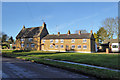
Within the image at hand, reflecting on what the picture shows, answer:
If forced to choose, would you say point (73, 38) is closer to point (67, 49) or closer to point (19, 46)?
point (67, 49)

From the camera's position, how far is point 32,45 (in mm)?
53281

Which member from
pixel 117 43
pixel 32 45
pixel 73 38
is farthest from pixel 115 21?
pixel 32 45

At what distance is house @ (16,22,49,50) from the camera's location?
5272 cm

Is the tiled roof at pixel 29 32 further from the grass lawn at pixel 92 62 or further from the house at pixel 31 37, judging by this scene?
the grass lawn at pixel 92 62

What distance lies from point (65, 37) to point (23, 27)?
2628 centimetres

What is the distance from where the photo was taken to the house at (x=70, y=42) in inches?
1791

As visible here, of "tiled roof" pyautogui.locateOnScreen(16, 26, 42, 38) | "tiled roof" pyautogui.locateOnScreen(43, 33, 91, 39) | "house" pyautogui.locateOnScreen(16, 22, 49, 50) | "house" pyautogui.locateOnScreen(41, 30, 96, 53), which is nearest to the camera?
"house" pyautogui.locateOnScreen(41, 30, 96, 53)

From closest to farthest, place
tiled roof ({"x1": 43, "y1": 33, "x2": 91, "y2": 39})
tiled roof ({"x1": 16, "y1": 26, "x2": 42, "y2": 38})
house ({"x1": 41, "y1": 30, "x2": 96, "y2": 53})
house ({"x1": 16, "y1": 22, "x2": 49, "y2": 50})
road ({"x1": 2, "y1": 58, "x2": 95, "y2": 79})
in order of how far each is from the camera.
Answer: road ({"x1": 2, "y1": 58, "x2": 95, "y2": 79})
house ({"x1": 41, "y1": 30, "x2": 96, "y2": 53})
tiled roof ({"x1": 43, "y1": 33, "x2": 91, "y2": 39})
house ({"x1": 16, "y1": 22, "x2": 49, "y2": 50})
tiled roof ({"x1": 16, "y1": 26, "x2": 42, "y2": 38})

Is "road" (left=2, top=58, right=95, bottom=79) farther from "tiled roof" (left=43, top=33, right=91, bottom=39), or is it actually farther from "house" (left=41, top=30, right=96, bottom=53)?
"tiled roof" (left=43, top=33, right=91, bottom=39)

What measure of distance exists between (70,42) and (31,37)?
18.7 m

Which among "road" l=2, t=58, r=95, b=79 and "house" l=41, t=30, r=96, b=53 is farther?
"house" l=41, t=30, r=96, b=53

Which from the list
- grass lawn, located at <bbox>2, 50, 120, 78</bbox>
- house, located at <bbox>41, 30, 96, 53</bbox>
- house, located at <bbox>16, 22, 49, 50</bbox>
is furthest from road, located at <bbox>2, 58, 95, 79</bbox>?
house, located at <bbox>16, 22, 49, 50</bbox>

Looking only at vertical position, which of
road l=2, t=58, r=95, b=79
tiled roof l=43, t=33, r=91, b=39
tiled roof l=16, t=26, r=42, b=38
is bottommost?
road l=2, t=58, r=95, b=79

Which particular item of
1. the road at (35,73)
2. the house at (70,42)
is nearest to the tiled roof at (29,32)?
the house at (70,42)
